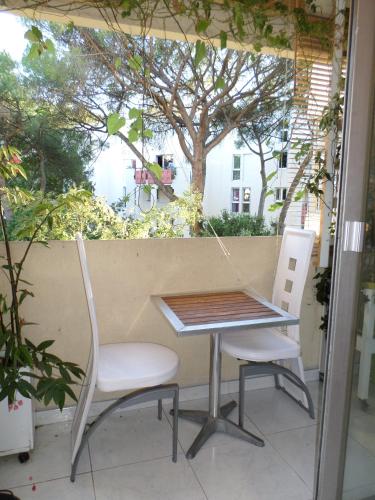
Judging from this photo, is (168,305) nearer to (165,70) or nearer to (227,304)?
(227,304)

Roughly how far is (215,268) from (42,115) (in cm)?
136

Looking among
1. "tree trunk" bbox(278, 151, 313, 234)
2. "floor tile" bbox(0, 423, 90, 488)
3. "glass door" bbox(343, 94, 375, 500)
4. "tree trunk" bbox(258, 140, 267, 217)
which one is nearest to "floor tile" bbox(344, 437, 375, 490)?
"glass door" bbox(343, 94, 375, 500)

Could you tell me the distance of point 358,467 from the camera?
137cm

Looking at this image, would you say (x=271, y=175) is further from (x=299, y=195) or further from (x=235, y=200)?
(x=235, y=200)

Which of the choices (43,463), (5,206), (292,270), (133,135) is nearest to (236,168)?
(133,135)

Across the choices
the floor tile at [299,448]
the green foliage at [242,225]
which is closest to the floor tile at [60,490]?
the floor tile at [299,448]

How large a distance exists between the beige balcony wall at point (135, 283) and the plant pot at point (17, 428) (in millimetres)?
384

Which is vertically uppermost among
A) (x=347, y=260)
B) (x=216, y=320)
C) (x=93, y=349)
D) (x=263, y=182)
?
(x=263, y=182)

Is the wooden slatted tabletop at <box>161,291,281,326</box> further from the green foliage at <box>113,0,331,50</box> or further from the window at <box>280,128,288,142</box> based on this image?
the green foliage at <box>113,0,331,50</box>

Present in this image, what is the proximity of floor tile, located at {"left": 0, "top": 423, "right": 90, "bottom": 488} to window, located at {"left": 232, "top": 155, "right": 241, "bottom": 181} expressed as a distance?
2086 millimetres

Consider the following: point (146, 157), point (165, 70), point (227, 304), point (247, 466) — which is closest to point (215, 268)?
point (227, 304)

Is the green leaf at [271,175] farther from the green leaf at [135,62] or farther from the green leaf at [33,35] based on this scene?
the green leaf at [33,35]

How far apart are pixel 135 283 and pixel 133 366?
0.55 metres

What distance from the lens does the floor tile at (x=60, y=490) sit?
1.63m
